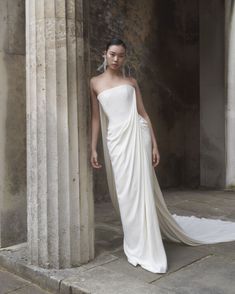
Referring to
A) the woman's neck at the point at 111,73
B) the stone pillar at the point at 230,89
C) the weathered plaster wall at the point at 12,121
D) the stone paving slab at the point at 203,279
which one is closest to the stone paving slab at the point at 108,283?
the stone paving slab at the point at 203,279

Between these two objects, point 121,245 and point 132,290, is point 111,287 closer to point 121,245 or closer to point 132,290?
point 132,290

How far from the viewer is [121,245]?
14.4ft

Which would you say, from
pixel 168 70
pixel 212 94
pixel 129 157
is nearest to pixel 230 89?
pixel 212 94

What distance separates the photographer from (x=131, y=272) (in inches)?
143

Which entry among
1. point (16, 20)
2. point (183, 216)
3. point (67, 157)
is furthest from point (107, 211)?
point (16, 20)

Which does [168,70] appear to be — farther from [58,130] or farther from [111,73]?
[58,130]

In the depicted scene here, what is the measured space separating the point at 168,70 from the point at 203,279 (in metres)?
5.58

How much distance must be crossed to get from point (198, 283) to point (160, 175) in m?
4.83

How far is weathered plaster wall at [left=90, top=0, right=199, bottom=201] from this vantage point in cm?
767

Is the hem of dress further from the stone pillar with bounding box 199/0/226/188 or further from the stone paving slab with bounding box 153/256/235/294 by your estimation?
the stone pillar with bounding box 199/0/226/188

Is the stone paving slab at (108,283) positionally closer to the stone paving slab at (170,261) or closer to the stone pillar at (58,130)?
the stone paving slab at (170,261)

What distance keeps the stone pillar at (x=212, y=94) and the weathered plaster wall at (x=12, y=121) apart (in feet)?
15.8

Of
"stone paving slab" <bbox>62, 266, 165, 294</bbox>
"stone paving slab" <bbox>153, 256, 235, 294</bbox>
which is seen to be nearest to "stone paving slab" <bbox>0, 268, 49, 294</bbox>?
"stone paving slab" <bbox>62, 266, 165, 294</bbox>

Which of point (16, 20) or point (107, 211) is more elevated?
point (16, 20)
